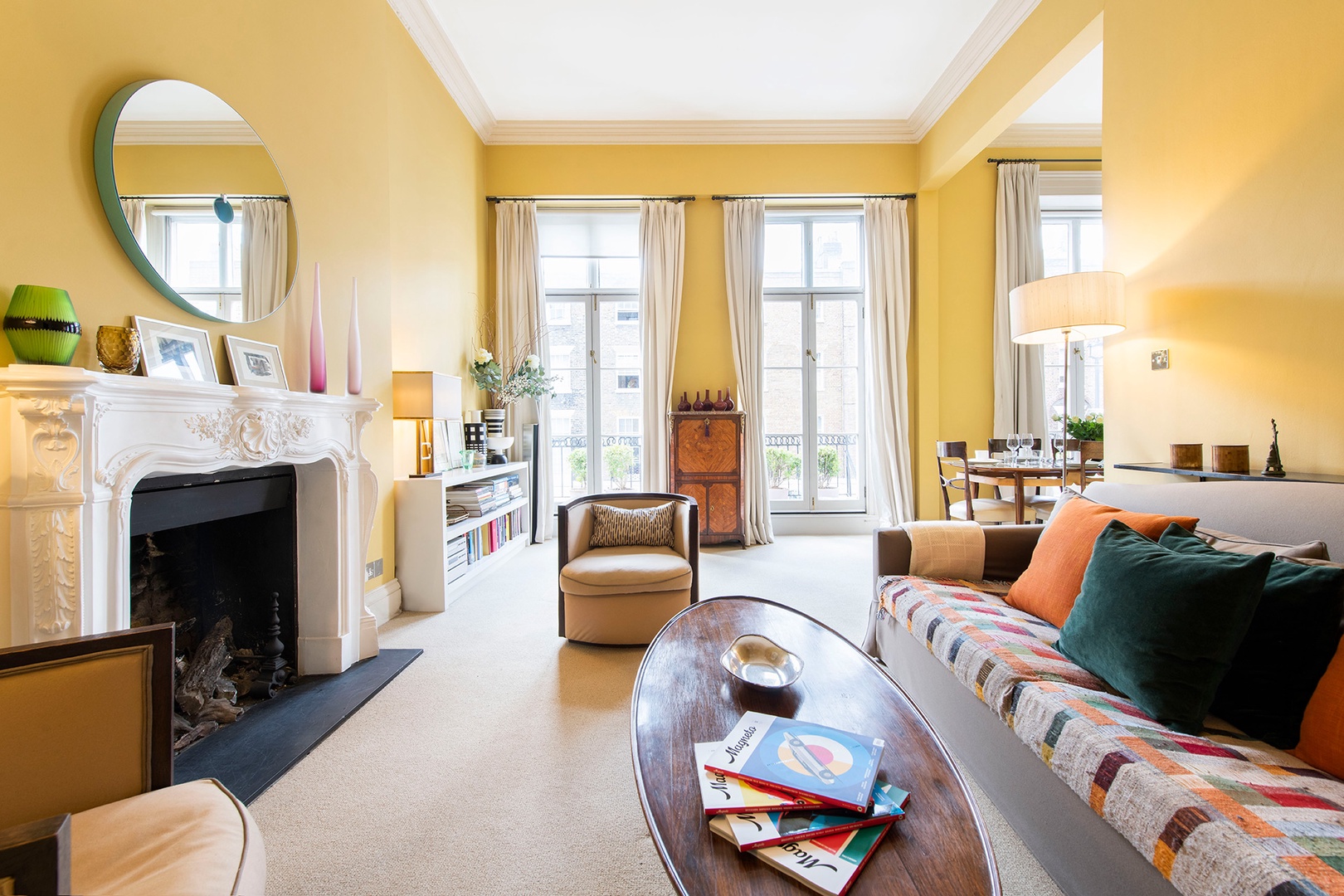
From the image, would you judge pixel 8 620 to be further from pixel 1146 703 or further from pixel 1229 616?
pixel 1229 616

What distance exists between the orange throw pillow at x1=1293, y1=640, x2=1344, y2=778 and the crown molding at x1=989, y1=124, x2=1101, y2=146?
5.31 m

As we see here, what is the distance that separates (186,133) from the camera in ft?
6.48

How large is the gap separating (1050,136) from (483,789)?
6498mm

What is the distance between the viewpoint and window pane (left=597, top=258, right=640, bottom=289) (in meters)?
5.55

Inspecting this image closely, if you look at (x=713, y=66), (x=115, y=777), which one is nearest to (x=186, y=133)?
(x=115, y=777)

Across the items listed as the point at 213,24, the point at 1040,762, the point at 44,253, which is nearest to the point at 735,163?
the point at 213,24

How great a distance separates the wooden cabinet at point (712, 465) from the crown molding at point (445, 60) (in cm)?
299

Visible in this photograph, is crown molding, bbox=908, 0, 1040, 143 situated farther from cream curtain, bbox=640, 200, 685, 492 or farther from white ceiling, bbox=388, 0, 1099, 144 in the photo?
cream curtain, bbox=640, 200, 685, 492

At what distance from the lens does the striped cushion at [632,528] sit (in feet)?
10.2

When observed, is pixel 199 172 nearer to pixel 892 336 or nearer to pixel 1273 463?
pixel 1273 463

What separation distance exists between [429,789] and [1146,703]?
1.91 metres

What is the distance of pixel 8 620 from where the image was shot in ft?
4.69

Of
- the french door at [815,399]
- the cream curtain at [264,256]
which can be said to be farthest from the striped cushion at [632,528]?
the french door at [815,399]

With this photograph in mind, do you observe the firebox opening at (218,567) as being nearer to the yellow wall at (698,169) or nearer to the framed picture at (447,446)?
the framed picture at (447,446)
